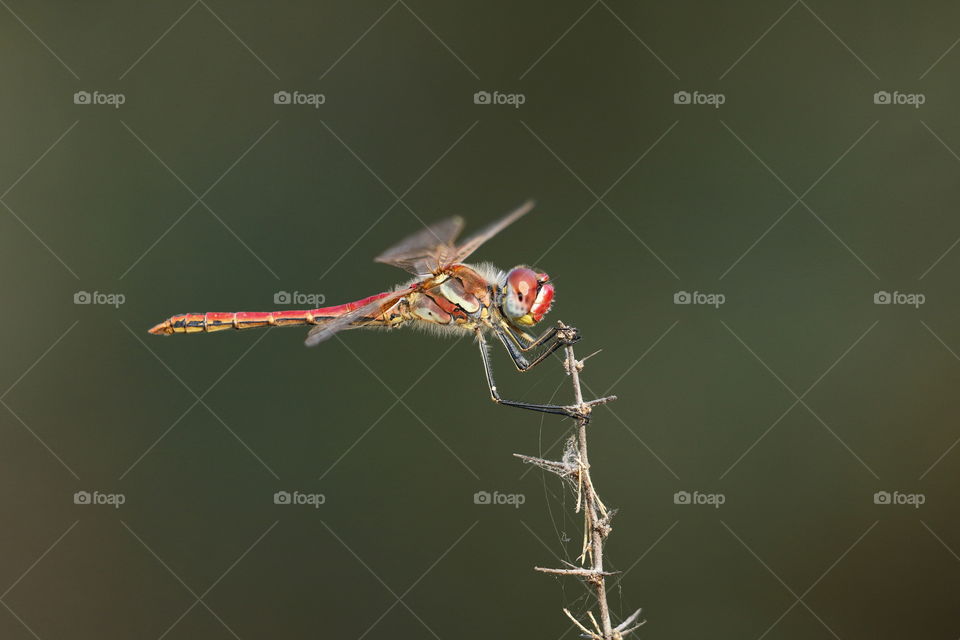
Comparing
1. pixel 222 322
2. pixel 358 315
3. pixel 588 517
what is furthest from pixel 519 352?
pixel 222 322

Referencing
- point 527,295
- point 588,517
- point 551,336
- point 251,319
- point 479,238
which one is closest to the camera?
point 588,517

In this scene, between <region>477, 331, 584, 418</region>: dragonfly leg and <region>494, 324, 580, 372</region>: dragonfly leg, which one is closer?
<region>477, 331, 584, 418</region>: dragonfly leg

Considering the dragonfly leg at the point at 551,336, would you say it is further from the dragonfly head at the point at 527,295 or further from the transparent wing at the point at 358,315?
the transparent wing at the point at 358,315

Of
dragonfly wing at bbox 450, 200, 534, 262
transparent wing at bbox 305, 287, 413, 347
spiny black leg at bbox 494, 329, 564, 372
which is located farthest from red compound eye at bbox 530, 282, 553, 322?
transparent wing at bbox 305, 287, 413, 347

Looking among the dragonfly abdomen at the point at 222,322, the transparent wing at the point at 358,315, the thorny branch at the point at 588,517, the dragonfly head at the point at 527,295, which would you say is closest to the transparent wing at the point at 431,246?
the transparent wing at the point at 358,315

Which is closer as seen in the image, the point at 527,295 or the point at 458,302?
the point at 527,295

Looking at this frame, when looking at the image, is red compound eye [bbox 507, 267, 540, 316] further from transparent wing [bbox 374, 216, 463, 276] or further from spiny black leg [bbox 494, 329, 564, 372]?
transparent wing [bbox 374, 216, 463, 276]

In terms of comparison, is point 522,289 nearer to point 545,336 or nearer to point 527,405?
point 545,336
